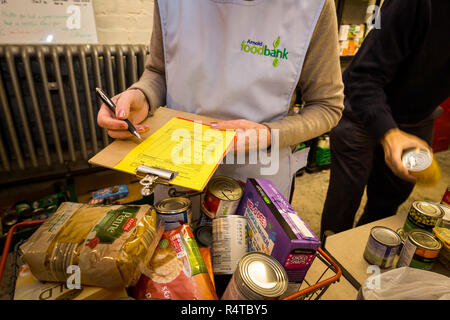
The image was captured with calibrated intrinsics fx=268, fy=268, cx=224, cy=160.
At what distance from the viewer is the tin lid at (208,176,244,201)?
0.63 metres

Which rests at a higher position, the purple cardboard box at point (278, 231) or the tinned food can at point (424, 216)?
the purple cardboard box at point (278, 231)

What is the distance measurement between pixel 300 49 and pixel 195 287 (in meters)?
0.65

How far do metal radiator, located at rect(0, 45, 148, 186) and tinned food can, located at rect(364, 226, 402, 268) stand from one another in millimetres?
1900

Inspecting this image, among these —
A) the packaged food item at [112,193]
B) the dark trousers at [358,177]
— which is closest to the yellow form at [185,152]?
the dark trousers at [358,177]

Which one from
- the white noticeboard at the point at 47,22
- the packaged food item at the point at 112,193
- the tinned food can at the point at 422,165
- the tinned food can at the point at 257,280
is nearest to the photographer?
the tinned food can at the point at 257,280

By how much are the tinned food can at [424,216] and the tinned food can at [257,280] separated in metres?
0.62

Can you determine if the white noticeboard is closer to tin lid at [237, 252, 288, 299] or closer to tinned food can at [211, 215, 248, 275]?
tinned food can at [211, 215, 248, 275]

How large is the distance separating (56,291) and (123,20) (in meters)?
2.10

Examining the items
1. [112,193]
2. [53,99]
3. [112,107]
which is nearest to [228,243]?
[112,107]

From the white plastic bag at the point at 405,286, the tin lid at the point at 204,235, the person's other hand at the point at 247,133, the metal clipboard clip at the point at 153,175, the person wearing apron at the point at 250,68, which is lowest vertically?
the tin lid at the point at 204,235

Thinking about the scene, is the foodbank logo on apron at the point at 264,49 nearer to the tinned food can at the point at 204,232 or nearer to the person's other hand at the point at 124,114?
the person's other hand at the point at 124,114

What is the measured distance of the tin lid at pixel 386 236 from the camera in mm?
791

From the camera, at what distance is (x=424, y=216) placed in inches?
32.0
